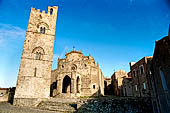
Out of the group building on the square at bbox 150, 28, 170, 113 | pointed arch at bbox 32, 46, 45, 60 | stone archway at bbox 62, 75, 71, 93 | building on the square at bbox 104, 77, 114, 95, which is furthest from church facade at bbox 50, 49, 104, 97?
building on the square at bbox 150, 28, 170, 113

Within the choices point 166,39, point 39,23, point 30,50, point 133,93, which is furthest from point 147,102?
point 39,23

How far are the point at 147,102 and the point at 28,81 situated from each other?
18.2 metres

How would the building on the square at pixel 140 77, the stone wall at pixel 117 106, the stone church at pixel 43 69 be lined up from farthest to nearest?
the building on the square at pixel 140 77 → the stone church at pixel 43 69 → the stone wall at pixel 117 106

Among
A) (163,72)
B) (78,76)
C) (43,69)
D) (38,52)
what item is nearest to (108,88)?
(78,76)

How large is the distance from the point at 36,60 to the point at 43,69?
6.94ft

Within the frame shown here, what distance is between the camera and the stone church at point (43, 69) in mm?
19438

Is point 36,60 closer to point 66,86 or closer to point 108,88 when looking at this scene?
point 66,86

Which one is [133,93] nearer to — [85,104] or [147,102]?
[147,102]

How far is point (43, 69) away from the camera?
21344 mm

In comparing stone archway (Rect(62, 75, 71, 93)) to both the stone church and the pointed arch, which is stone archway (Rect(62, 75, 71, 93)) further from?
the pointed arch

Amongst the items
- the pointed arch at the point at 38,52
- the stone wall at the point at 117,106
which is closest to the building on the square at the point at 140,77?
the stone wall at the point at 117,106

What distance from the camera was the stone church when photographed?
63.8 ft

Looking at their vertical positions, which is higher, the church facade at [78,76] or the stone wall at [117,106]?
the church facade at [78,76]

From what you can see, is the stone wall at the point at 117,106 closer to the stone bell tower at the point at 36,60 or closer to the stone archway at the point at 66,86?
the stone bell tower at the point at 36,60
